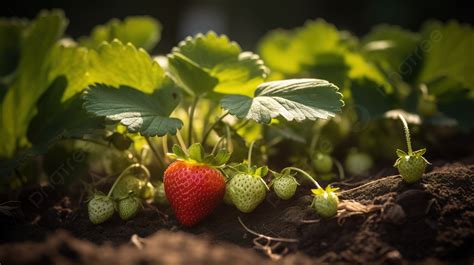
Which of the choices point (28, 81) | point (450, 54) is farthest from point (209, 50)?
point (450, 54)

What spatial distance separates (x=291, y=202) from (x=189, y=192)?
249mm

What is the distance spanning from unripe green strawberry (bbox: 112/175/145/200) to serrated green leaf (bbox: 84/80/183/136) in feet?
0.59

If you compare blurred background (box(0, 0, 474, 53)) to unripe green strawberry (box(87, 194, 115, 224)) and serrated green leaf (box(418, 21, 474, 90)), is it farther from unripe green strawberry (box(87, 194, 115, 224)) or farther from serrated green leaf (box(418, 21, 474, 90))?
unripe green strawberry (box(87, 194, 115, 224))

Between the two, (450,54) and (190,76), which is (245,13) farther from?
(190,76)

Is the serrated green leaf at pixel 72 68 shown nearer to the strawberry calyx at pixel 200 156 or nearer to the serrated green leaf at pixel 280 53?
the strawberry calyx at pixel 200 156

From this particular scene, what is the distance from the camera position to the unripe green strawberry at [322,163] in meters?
1.37

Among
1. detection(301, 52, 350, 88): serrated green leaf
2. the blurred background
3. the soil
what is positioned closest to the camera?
the soil

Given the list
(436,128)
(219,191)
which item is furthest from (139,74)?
(436,128)

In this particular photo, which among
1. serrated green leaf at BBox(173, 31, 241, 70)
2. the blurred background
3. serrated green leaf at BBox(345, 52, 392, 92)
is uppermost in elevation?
serrated green leaf at BBox(173, 31, 241, 70)

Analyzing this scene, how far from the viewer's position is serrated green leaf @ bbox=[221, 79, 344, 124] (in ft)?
3.53

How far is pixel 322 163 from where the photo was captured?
137 centimetres

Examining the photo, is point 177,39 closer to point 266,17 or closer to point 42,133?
point 266,17

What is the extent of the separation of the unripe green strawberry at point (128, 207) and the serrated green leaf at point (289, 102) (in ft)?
1.06

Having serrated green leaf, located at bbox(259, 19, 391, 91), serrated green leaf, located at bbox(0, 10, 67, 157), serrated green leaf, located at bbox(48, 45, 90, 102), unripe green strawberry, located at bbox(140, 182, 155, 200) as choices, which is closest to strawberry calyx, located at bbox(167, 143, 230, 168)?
unripe green strawberry, located at bbox(140, 182, 155, 200)
